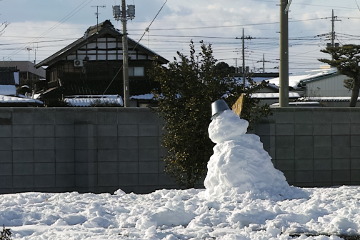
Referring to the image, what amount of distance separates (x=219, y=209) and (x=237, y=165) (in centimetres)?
132

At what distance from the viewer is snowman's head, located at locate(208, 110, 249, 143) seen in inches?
444

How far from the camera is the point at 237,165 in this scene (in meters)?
10.9

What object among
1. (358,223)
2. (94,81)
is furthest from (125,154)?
(94,81)

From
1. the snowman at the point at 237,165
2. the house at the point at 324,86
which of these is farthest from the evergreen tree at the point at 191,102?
the house at the point at 324,86

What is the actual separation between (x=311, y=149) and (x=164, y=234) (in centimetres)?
835

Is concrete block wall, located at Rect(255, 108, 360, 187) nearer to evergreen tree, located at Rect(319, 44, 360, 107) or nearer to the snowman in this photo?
the snowman

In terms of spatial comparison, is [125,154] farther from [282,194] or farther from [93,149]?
[282,194]

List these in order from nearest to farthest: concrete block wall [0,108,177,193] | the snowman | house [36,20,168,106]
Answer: the snowman < concrete block wall [0,108,177,193] < house [36,20,168,106]

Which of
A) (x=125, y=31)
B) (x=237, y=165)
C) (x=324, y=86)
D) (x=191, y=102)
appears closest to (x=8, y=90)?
(x=125, y=31)

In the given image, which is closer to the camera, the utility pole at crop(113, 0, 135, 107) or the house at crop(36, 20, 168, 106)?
the utility pole at crop(113, 0, 135, 107)

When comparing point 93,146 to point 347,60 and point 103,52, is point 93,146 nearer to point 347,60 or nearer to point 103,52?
point 347,60

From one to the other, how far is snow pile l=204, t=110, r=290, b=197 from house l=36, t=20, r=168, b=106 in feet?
108

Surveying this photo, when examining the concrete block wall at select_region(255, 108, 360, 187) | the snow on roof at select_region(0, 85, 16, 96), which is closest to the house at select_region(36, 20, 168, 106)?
the snow on roof at select_region(0, 85, 16, 96)

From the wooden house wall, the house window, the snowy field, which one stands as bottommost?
the snowy field
